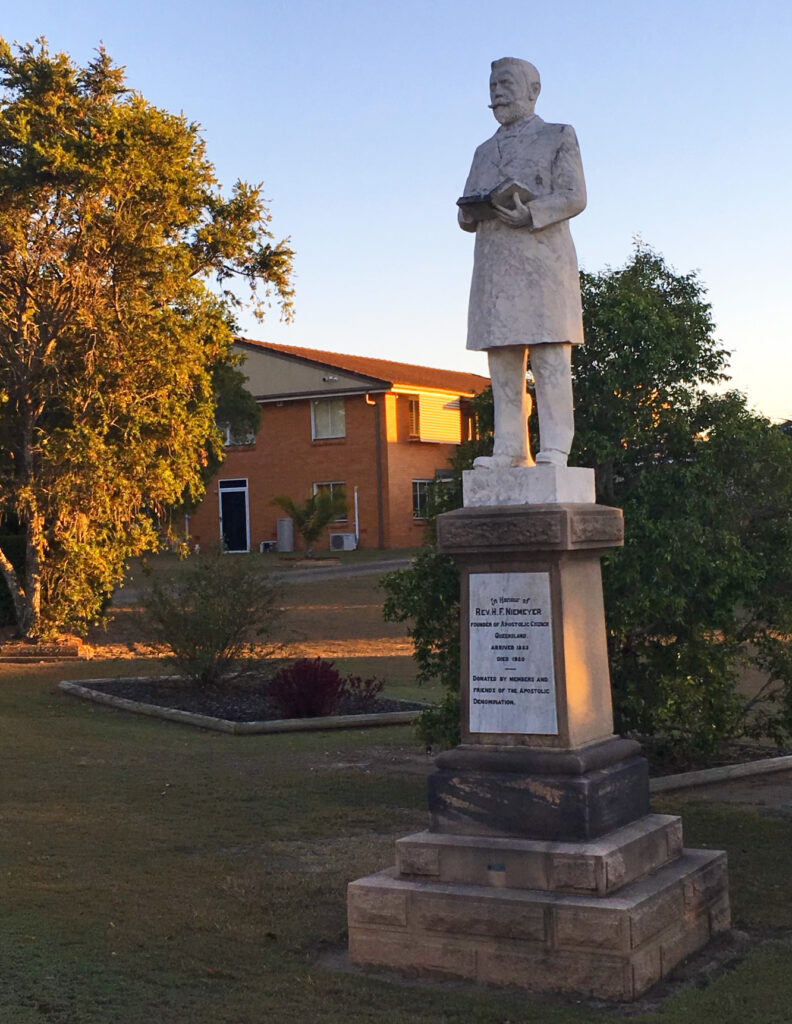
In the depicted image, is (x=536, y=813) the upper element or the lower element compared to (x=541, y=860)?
upper

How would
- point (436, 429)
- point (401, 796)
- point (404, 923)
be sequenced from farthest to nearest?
point (436, 429) → point (401, 796) → point (404, 923)

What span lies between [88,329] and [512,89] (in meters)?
14.1

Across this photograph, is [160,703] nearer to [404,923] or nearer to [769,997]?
[404,923]

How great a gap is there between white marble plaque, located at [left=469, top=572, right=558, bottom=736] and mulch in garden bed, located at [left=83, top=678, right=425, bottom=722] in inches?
335

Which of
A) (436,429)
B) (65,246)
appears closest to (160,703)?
(65,246)

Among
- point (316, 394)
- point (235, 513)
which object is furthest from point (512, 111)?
point (235, 513)

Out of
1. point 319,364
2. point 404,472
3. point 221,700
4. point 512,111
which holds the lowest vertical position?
point 221,700

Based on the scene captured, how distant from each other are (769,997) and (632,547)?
4.60 metres

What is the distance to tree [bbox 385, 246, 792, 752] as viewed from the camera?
10148mm

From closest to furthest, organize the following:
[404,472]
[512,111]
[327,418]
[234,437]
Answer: [512,111], [234,437], [404,472], [327,418]

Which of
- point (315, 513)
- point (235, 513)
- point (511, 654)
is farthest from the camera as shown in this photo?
point (235, 513)

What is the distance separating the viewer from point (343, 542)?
43406 millimetres

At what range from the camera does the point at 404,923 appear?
641 centimetres

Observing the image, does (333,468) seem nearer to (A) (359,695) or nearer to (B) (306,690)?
(A) (359,695)
